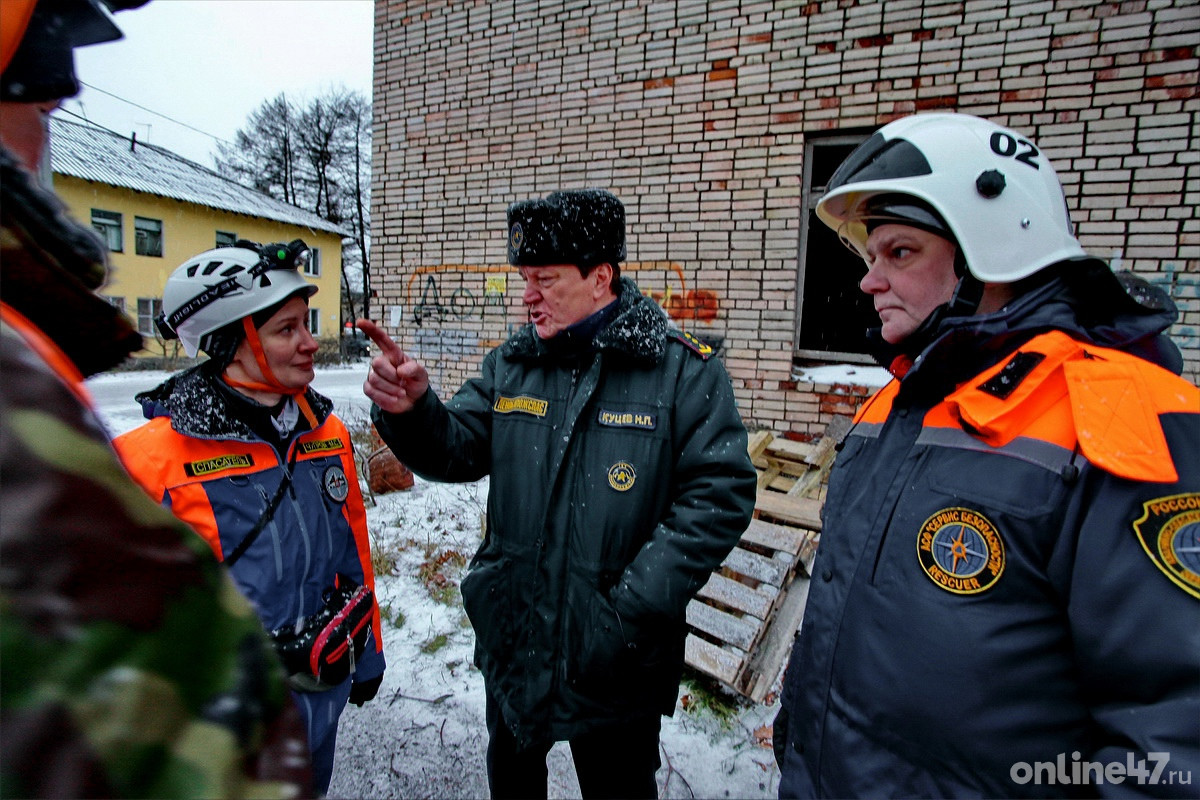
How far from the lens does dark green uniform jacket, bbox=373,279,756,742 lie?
5.59 feet

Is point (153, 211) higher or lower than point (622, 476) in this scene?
higher

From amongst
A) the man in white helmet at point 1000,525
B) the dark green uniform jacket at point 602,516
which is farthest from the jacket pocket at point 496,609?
the man in white helmet at point 1000,525

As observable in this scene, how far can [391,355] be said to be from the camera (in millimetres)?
1868

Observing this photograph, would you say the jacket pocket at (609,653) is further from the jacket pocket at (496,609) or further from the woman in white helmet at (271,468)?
the woman in white helmet at (271,468)

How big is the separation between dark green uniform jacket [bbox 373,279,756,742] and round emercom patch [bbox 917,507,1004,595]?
25.9 inches

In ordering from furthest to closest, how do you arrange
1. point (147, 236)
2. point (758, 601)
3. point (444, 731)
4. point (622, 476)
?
point (147, 236), point (758, 601), point (444, 731), point (622, 476)

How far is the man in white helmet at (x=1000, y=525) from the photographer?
2.91 feet

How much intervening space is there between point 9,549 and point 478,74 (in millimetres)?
6668

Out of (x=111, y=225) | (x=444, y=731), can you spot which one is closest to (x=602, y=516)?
→ (x=444, y=731)

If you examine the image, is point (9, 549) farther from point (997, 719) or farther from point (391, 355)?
point (391, 355)

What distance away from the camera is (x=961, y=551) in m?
1.08

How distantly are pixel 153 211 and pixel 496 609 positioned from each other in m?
27.1

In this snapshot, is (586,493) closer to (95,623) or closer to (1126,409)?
(1126,409)

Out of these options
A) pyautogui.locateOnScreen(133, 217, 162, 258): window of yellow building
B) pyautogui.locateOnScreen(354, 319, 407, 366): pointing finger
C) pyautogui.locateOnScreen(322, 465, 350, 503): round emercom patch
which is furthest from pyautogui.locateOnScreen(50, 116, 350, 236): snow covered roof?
pyautogui.locateOnScreen(354, 319, 407, 366): pointing finger
